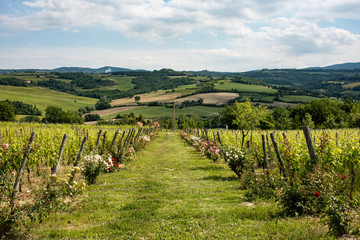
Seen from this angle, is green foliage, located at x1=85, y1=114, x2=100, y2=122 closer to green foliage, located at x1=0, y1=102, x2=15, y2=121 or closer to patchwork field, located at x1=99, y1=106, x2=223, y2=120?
patchwork field, located at x1=99, y1=106, x2=223, y2=120

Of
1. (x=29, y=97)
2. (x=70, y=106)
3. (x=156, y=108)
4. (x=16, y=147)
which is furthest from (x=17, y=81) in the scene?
(x=16, y=147)

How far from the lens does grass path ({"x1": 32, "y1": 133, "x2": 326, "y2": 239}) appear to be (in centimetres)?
532

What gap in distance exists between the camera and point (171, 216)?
20.7 ft

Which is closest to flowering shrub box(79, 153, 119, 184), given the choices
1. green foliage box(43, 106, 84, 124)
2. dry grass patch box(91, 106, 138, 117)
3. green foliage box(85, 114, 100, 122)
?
green foliage box(43, 106, 84, 124)

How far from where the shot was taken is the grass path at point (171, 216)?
532 cm

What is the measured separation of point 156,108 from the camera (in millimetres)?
96438

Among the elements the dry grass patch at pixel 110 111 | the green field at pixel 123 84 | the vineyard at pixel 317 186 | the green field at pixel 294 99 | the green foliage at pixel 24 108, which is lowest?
the dry grass patch at pixel 110 111

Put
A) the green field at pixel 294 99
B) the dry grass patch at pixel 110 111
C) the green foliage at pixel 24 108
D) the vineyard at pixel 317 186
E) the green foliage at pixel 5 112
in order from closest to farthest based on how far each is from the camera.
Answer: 1. the vineyard at pixel 317 186
2. the green foliage at pixel 5 112
3. the green foliage at pixel 24 108
4. the dry grass patch at pixel 110 111
5. the green field at pixel 294 99

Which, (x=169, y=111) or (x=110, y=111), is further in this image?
(x=110, y=111)

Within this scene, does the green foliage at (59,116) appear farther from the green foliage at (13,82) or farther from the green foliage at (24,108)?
the green foliage at (13,82)

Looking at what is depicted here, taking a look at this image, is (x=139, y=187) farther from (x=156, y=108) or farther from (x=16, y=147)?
(x=156, y=108)

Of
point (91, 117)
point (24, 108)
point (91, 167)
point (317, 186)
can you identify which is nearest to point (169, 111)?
point (91, 117)

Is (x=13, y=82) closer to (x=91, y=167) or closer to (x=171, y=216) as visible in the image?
(x=91, y=167)

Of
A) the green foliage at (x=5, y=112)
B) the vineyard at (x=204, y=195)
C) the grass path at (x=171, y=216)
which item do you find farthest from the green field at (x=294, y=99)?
the grass path at (x=171, y=216)
